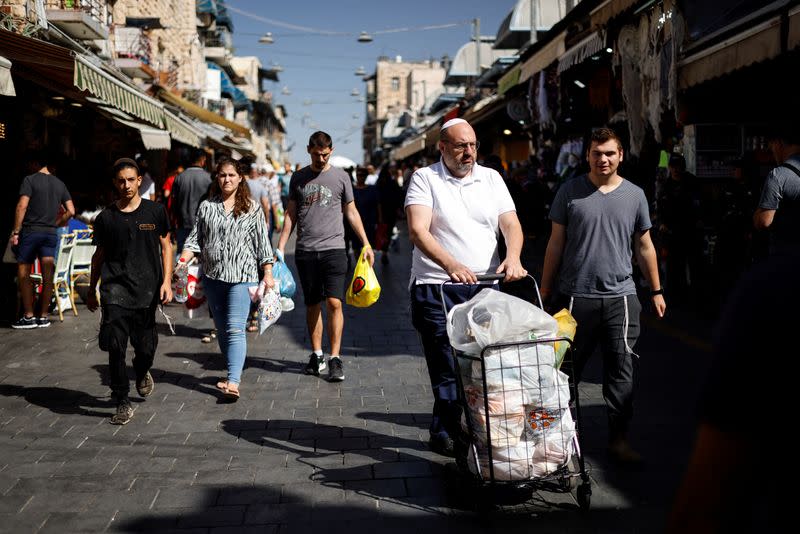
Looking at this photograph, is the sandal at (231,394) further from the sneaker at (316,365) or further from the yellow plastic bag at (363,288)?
the yellow plastic bag at (363,288)

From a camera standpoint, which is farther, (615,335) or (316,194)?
(316,194)

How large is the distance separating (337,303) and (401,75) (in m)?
104

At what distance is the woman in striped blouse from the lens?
19.6 ft

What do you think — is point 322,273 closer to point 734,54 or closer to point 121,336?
point 121,336

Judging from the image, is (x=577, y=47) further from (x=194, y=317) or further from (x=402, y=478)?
(x=402, y=478)

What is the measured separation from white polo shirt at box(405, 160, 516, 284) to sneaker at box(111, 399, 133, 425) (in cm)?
230

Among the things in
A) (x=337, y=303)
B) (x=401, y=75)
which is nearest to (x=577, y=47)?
(x=337, y=303)

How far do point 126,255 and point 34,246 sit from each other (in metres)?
4.02

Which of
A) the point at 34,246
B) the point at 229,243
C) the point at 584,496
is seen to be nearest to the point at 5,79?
the point at 34,246

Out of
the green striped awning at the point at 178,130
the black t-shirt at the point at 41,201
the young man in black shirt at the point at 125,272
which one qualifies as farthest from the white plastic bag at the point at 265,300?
the green striped awning at the point at 178,130

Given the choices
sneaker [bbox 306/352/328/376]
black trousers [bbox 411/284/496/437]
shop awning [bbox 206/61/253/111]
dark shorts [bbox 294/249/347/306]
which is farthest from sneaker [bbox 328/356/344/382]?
shop awning [bbox 206/61/253/111]

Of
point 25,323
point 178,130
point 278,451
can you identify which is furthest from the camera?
point 178,130

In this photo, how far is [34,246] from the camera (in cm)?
897

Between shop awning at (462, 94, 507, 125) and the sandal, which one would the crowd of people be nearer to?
the sandal
